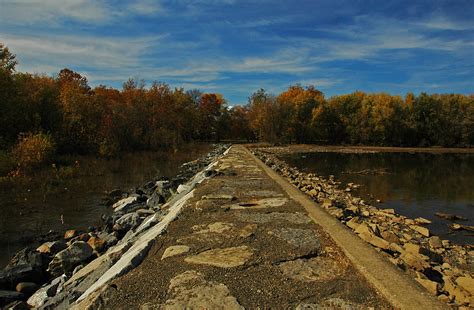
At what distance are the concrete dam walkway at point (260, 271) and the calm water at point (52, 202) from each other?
4283 millimetres

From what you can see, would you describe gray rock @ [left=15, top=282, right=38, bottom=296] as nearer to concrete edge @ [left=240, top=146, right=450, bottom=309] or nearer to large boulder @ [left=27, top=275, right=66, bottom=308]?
large boulder @ [left=27, top=275, right=66, bottom=308]

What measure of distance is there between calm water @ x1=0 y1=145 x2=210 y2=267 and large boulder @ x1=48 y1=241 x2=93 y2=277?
157 cm

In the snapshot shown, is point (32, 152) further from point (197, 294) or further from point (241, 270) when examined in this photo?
point (197, 294)

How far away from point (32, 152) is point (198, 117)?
3751 centimetres

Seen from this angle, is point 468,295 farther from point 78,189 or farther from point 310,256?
point 78,189

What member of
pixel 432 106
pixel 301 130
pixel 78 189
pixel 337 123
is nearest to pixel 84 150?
pixel 78 189

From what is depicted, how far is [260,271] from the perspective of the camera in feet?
10.2

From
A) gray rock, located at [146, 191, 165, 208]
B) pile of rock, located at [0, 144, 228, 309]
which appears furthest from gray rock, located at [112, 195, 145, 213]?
pile of rock, located at [0, 144, 228, 309]

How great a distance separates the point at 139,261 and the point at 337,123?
177 feet

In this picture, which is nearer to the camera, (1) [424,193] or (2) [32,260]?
(2) [32,260]

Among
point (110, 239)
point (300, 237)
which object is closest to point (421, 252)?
point (300, 237)

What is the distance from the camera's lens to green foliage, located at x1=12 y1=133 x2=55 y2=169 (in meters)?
15.6

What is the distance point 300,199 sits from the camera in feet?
20.6

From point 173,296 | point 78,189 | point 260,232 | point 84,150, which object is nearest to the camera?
point 173,296
